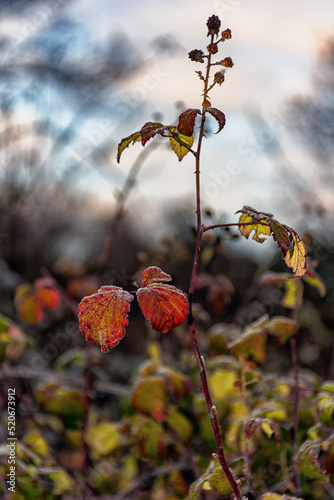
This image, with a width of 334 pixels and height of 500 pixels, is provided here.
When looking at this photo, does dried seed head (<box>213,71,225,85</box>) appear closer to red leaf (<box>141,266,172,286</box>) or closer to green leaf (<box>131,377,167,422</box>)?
red leaf (<box>141,266,172,286</box>)

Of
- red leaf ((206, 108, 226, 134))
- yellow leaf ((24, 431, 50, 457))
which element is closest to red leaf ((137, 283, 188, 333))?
red leaf ((206, 108, 226, 134))

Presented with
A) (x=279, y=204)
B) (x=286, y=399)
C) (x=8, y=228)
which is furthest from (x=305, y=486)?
(x=8, y=228)

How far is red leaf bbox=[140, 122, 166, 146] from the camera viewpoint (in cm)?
85

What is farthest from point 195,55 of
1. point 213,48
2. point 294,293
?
point 294,293

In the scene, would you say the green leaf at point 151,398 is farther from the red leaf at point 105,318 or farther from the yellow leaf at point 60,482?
the red leaf at point 105,318

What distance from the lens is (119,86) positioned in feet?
14.9

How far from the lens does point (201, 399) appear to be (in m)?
1.49

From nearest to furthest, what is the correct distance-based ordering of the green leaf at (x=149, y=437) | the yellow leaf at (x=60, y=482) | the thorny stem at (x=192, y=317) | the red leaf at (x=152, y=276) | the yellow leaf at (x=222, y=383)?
the thorny stem at (x=192, y=317) → the red leaf at (x=152, y=276) → the yellow leaf at (x=60, y=482) → the green leaf at (x=149, y=437) → the yellow leaf at (x=222, y=383)

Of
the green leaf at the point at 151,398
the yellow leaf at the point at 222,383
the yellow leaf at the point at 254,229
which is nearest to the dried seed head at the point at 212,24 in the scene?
the yellow leaf at the point at 254,229

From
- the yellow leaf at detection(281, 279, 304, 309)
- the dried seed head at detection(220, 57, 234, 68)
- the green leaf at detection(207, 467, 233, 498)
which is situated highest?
the dried seed head at detection(220, 57, 234, 68)

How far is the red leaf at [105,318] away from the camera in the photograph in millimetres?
854

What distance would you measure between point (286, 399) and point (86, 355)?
75cm

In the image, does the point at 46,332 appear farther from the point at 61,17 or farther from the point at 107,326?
the point at 107,326

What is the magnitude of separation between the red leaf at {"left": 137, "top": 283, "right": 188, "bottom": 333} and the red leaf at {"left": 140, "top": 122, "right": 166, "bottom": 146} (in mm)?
260
